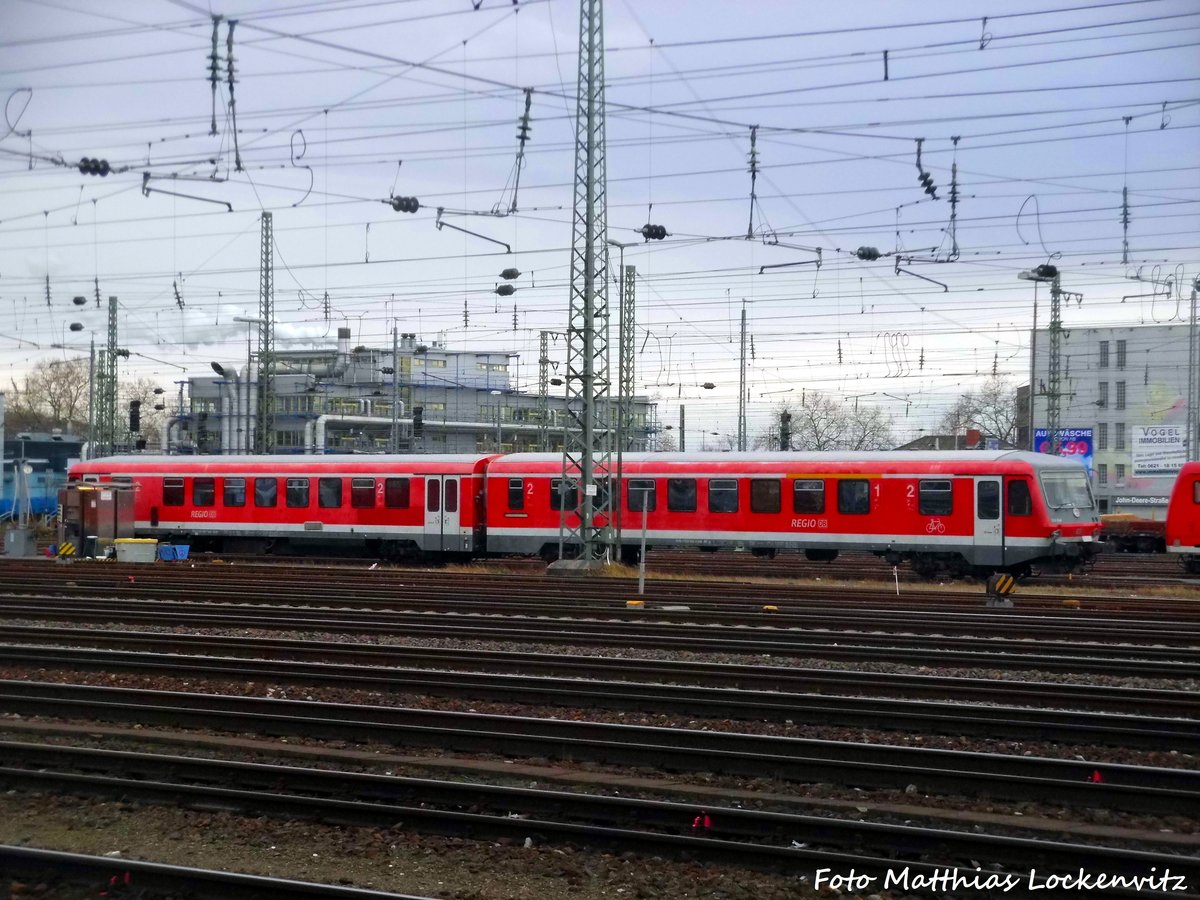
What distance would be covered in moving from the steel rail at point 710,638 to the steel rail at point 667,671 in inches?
48.1

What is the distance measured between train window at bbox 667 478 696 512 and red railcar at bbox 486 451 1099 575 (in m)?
0.03

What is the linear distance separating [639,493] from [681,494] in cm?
118

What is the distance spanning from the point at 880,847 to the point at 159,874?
464 cm

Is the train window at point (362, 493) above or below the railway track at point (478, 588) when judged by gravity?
above

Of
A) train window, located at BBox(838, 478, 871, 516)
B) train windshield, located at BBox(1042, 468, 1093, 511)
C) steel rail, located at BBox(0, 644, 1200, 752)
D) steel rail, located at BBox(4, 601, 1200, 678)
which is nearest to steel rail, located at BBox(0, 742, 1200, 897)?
steel rail, located at BBox(0, 644, 1200, 752)

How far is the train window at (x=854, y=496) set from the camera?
29.1 m

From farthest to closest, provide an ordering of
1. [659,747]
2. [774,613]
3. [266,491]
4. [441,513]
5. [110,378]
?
[110,378] < [266,491] < [441,513] < [774,613] < [659,747]

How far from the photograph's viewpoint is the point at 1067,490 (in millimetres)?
28047

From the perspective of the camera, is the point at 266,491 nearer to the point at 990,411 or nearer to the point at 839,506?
the point at 839,506

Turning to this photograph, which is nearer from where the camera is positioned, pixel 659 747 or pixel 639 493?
pixel 659 747

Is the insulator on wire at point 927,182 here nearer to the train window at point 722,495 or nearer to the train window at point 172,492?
the train window at point 722,495

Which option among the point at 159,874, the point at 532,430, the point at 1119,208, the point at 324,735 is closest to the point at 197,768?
the point at 324,735

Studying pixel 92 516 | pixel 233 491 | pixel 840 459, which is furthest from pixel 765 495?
pixel 92 516

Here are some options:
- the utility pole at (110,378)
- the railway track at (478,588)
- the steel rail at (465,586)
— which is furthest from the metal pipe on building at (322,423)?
the railway track at (478,588)
